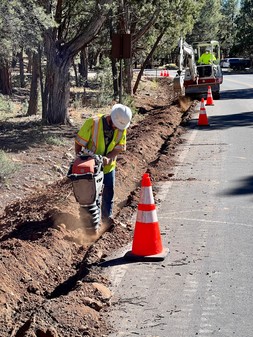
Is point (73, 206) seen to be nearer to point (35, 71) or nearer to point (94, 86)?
point (35, 71)

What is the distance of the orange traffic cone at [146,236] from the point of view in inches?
275

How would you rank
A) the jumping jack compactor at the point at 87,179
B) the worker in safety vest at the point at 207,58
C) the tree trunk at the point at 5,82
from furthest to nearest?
the tree trunk at the point at 5,82, the worker in safety vest at the point at 207,58, the jumping jack compactor at the point at 87,179

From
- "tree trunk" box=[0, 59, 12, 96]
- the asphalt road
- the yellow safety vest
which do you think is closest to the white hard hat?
the yellow safety vest

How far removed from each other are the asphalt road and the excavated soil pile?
245 mm

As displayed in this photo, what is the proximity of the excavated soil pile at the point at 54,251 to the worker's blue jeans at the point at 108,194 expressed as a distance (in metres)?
0.20

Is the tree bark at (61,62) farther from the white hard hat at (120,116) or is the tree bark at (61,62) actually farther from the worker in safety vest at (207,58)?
the worker in safety vest at (207,58)

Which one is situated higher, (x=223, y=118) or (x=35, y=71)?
(x=35, y=71)

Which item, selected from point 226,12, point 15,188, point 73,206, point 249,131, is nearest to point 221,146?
point 249,131

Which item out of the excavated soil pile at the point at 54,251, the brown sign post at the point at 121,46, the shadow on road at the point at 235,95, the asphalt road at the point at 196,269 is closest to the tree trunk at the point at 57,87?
the brown sign post at the point at 121,46

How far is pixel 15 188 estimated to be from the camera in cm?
1142

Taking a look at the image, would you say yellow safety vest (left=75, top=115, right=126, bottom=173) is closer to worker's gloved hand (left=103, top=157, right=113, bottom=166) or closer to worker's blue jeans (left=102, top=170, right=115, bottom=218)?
worker's gloved hand (left=103, top=157, right=113, bottom=166)

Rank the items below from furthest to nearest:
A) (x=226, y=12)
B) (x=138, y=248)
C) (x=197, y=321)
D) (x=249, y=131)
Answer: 1. (x=226, y=12)
2. (x=249, y=131)
3. (x=138, y=248)
4. (x=197, y=321)

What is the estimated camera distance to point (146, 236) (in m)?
7.02

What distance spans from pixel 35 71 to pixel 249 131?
8428mm
